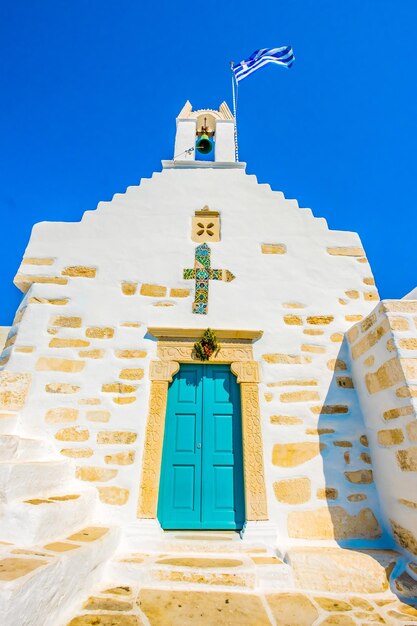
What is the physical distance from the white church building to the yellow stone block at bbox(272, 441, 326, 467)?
0.02 m

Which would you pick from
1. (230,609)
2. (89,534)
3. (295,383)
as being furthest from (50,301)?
(230,609)

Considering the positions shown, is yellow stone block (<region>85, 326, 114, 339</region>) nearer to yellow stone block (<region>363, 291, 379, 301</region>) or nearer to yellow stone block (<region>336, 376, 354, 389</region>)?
yellow stone block (<region>336, 376, 354, 389</region>)

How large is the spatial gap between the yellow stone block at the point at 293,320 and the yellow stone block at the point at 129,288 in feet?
6.57

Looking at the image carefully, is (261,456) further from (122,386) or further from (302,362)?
(122,386)

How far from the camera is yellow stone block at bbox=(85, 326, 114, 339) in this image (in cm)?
372

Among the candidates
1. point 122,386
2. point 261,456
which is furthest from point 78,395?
point 261,456

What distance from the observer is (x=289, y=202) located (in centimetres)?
475

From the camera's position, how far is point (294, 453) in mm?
3309

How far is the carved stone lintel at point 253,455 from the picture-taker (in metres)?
3.09

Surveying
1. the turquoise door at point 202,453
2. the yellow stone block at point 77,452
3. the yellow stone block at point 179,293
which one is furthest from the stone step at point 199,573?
the yellow stone block at point 179,293

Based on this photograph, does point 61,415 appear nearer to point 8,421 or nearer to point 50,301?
point 8,421

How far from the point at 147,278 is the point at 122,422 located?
6.02ft

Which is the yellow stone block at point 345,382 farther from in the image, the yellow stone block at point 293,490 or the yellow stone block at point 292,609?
the yellow stone block at point 292,609

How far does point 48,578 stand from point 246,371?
8.12ft
